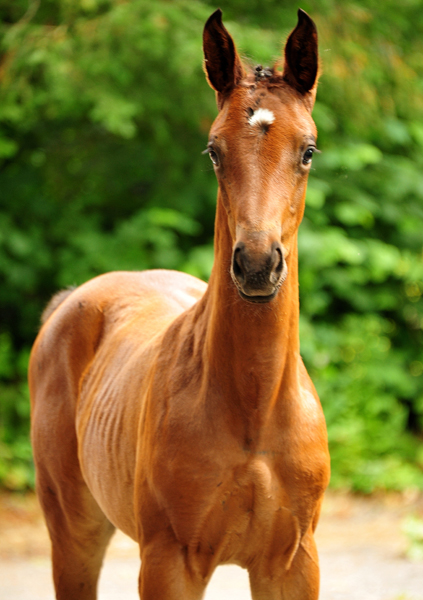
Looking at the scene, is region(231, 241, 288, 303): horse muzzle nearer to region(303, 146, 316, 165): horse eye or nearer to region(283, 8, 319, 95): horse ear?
region(303, 146, 316, 165): horse eye

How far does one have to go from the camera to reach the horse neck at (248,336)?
2088 millimetres

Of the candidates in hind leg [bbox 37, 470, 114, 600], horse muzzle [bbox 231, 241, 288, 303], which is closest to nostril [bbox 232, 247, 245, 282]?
horse muzzle [bbox 231, 241, 288, 303]

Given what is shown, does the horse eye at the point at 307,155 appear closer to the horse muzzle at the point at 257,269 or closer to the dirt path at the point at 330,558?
the horse muzzle at the point at 257,269

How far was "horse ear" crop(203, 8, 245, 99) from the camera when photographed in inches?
82.9

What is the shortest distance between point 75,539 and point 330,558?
2730 millimetres

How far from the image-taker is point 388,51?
6320 mm

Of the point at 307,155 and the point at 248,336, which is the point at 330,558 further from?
the point at 307,155

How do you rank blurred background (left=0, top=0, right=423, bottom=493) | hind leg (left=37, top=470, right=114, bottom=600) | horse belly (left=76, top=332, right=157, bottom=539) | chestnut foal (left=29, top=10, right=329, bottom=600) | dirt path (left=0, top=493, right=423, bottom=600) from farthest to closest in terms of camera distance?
1. blurred background (left=0, top=0, right=423, bottom=493)
2. dirt path (left=0, top=493, right=423, bottom=600)
3. hind leg (left=37, top=470, right=114, bottom=600)
4. horse belly (left=76, top=332, right=157, bottom=539)
5. chestnut foal (left=29, top=10, right=329, bottom=600)

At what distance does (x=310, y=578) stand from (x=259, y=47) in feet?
13.3

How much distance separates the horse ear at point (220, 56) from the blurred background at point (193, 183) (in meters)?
3.16

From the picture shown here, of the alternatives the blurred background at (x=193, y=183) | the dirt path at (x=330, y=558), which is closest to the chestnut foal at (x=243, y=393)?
the dirt path at (x=330, y=558)

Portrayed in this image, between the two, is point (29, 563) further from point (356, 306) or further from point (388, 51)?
point (388, 51)

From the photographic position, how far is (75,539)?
3.06 meters

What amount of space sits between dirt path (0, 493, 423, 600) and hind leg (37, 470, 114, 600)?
1.69 m
